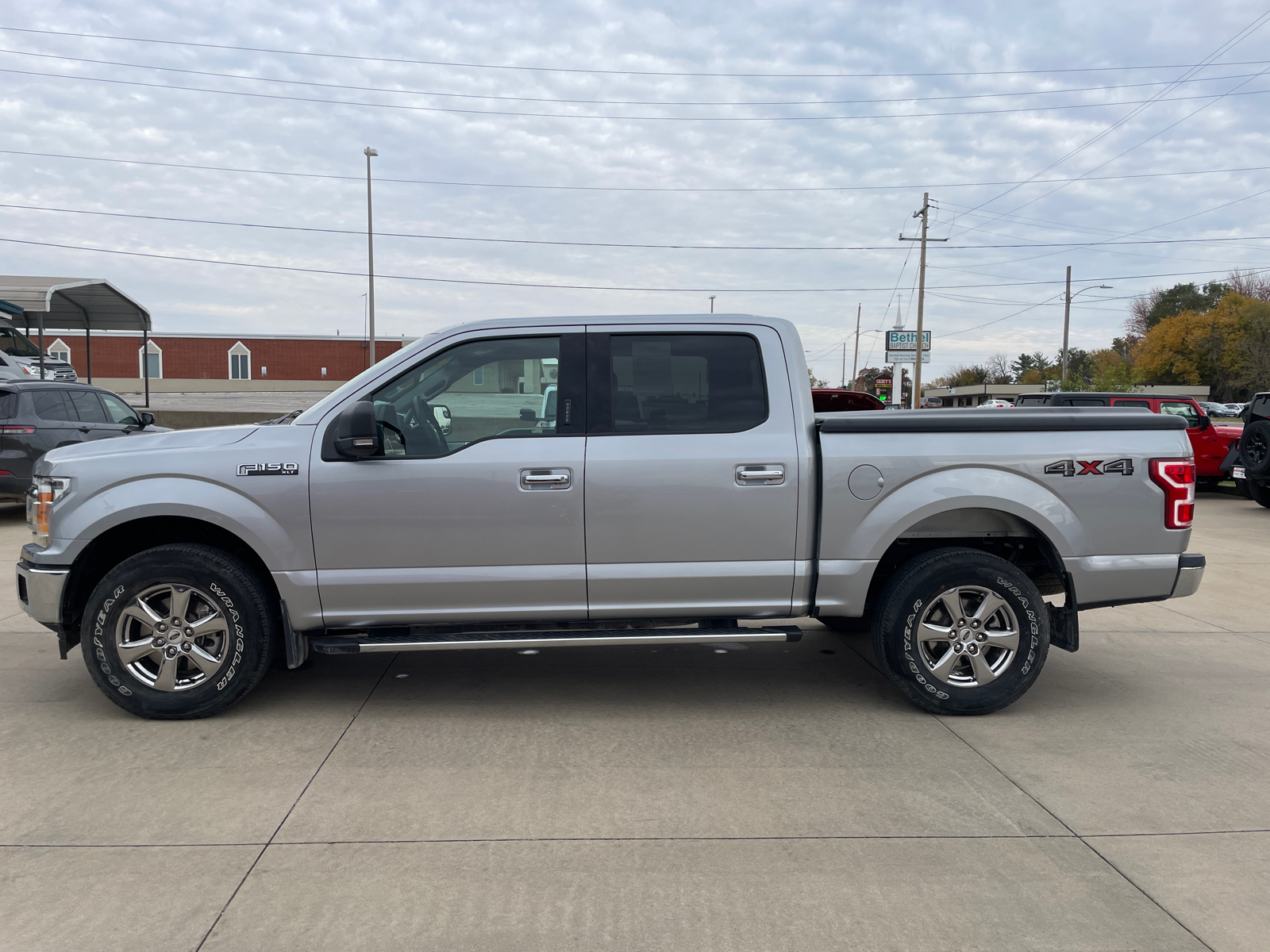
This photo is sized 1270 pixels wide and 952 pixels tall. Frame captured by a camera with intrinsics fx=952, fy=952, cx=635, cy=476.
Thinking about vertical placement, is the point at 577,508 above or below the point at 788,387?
below

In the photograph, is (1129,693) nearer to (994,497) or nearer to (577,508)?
(994,497)

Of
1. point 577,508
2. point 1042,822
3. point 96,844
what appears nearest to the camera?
point 96,844

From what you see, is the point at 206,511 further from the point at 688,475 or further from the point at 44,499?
the point at 688,475

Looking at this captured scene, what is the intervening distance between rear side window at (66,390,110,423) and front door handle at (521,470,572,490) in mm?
9862

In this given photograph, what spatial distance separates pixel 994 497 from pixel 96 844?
413 centimetres

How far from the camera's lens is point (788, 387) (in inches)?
190

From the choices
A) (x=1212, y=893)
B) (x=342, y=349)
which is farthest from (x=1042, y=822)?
(x=342, y=349)

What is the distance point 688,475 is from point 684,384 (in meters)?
0.50

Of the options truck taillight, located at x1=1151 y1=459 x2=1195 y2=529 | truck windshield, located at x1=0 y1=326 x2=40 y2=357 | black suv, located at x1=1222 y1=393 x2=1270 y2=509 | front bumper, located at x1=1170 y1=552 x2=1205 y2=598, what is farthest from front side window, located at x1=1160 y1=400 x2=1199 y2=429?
truck windshield, located at x1=0 y1=326 x2=40 y2=357

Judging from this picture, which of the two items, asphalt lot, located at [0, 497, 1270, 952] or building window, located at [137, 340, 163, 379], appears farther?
building window, located at [137, 340, 163, 379]

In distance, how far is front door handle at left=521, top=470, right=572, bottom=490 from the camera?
4586 millimetres

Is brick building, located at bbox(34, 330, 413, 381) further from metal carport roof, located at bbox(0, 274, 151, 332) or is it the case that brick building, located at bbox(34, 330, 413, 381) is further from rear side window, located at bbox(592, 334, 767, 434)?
rear side window, located at bbox(592, 334, 767, 434)

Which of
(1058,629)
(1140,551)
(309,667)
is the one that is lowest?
(309,667)

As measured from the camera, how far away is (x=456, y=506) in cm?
459
